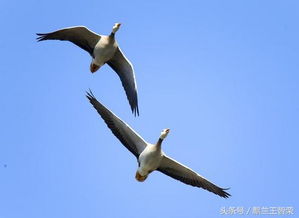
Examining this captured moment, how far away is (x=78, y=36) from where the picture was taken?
16.6m

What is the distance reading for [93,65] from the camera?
54.6 ft

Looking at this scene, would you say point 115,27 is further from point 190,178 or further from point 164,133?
point 190,178

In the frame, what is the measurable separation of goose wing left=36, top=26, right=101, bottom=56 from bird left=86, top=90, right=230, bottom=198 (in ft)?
6.43

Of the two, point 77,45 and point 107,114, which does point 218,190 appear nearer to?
point 107,114

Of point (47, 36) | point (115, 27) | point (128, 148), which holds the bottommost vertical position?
point (128, 148)

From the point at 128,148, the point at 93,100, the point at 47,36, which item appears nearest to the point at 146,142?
the point at 128,148

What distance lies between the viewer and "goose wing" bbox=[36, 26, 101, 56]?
16266 mm

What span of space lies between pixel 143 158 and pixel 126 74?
11.4 ft

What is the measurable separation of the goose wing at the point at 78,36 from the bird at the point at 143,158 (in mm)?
1960

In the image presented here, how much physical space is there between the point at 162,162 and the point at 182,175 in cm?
65

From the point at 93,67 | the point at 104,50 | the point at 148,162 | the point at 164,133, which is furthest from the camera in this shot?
the point at 93,67

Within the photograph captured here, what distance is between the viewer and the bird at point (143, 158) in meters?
14.6

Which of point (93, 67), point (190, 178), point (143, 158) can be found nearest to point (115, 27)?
point (93, 67)

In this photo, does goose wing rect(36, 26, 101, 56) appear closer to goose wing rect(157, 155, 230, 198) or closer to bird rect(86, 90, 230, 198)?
bird rect(86, 90, 230, 198)
